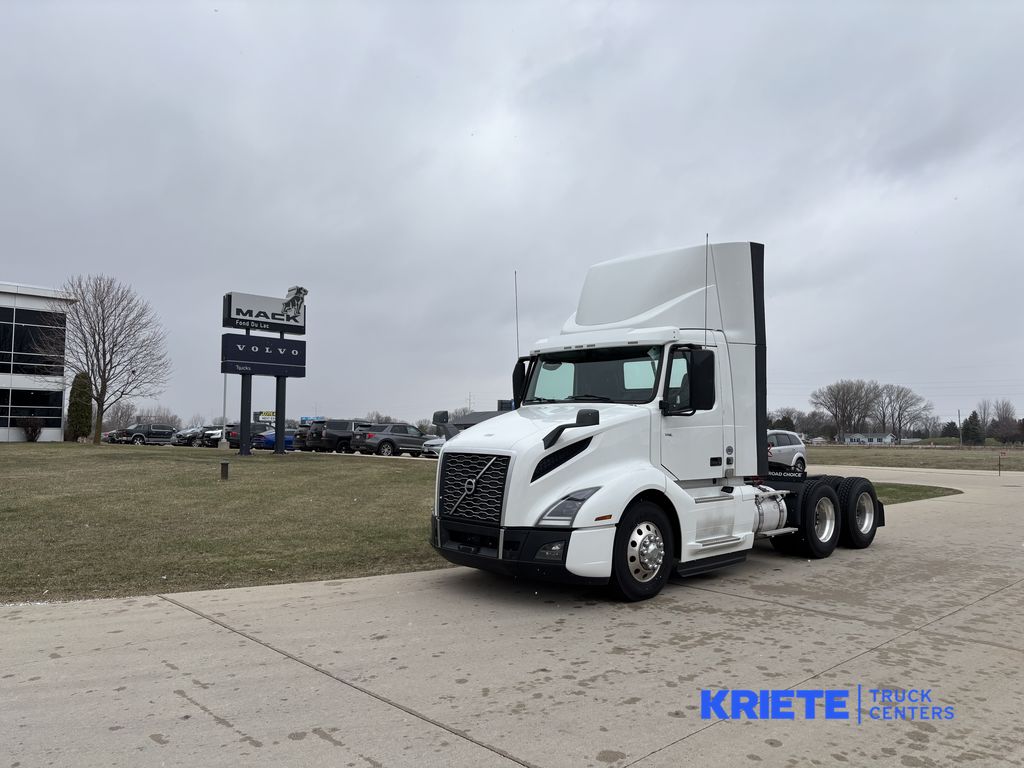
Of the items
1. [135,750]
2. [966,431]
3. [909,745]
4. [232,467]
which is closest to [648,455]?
[909,745]

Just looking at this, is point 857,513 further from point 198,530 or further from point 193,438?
point 193,438

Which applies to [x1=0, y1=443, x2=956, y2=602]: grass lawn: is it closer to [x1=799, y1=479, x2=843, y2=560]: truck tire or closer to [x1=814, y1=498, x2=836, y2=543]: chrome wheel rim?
[x1=799, y1=479, x2=843, y2=560]: truck tire

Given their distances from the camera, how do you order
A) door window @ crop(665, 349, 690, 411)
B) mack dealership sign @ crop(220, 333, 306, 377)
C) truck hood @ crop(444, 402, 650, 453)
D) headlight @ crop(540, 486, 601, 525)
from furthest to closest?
mack dealership sign @ crop(220, 333, 306, 377) → door window @ crop(665, 349, 690, 411) → truck hood @ crop(444, 402, 650, 453) → headlight @ crop(540, 486, 601, 525)

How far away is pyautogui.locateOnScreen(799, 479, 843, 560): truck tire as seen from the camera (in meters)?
8.74

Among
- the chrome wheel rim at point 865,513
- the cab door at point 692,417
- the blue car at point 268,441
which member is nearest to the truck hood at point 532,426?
the cab door at point 692,417

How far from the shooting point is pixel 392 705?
3.97m

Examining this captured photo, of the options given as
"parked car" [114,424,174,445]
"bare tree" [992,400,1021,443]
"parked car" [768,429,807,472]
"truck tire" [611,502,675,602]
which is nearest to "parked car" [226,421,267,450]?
"parked car" [114,424,174,445]

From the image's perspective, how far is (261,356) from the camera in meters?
30.8

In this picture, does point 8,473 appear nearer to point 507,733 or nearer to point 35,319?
point 507,733

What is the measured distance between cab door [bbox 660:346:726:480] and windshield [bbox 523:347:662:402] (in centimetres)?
23

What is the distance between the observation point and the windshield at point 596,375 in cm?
693

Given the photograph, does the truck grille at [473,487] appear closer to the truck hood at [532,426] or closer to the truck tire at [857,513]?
the truck hood at [532,426]

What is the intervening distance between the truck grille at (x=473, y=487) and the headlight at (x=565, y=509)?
1.37 ft

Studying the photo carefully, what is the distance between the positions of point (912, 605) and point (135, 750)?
626 centimetres
